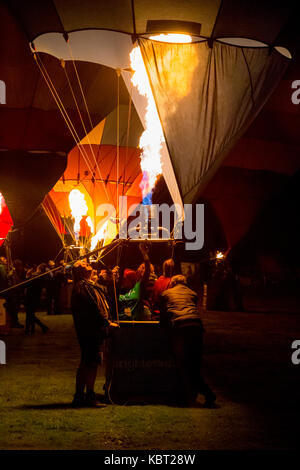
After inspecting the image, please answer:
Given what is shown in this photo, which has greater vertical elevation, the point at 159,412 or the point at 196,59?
the point at 196,59

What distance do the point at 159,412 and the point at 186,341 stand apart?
0.78 m

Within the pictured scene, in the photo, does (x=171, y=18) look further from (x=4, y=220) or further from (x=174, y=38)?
(x=4, y=220)

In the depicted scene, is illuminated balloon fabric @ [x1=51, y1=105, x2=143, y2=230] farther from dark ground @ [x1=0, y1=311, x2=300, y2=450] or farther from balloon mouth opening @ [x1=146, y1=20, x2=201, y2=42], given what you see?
dark ground @ [x1=0, y1=311, x2=300, y2=450]

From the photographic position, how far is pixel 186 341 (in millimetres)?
5934

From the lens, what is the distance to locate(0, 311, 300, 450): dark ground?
4.62 m

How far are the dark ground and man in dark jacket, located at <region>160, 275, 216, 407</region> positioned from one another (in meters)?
0.21

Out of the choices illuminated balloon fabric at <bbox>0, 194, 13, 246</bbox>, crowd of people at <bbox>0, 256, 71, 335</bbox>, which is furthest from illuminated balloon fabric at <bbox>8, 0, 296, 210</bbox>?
illuminated balloon fabric at <bbox>0, 194, 13, 246</bbox>

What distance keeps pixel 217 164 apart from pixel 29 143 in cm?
851

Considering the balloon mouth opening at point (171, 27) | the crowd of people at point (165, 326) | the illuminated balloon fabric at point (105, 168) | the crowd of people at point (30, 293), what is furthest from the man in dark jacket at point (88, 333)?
the illuminated balloon fabric at point (105, 168)

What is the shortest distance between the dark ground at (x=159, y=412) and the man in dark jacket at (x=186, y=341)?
208 mm

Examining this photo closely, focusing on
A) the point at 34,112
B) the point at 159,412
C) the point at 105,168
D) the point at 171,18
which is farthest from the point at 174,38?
the point at 105,168

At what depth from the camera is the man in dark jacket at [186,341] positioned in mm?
5906
